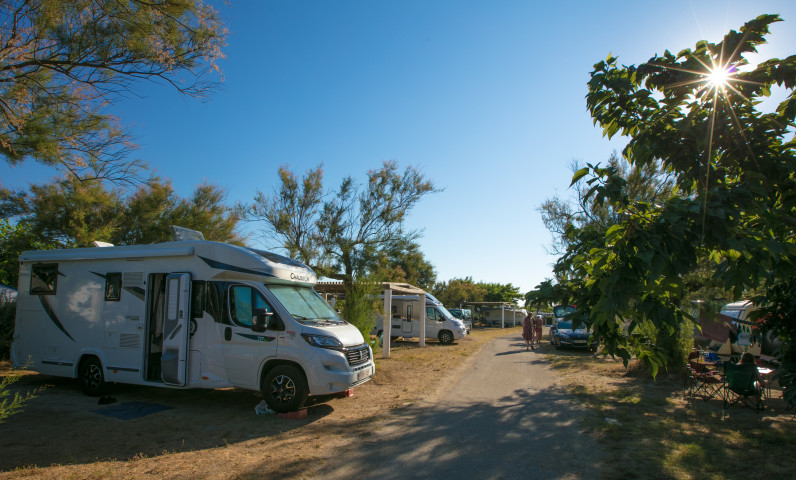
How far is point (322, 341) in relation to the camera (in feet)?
24.5

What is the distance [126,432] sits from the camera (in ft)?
20.9

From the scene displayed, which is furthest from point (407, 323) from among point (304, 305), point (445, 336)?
point (304, 305)

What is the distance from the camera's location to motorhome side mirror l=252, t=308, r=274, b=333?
7477mm

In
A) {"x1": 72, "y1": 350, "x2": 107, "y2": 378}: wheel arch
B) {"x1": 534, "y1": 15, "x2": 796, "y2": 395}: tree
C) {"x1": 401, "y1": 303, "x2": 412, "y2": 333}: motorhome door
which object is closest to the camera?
{"x1": 534, "y1": 15, "x2": 796, "y2": 395}: tree

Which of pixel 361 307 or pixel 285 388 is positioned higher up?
pixel 361 307

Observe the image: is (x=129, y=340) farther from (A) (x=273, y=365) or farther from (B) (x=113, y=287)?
(A) (x=273, y=365)

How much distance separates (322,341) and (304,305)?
114 centimetres

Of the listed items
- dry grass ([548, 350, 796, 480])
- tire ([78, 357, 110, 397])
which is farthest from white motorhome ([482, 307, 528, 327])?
tire ([78, 357, 110, 397])

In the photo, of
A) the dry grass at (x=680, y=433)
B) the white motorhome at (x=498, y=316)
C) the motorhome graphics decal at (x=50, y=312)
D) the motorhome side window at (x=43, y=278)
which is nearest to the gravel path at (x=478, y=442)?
the dry grass at (x=680, y=433)

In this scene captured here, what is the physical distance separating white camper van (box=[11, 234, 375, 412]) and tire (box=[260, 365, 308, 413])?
0.05 ft

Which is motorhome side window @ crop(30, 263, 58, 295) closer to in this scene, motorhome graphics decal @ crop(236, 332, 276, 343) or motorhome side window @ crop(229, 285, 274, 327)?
motorhome side window @ crop(229, 285, 274, 327)

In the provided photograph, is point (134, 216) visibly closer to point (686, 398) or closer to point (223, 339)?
point (223, 339)

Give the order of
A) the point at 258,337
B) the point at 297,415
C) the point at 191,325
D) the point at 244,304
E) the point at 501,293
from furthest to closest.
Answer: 1. the point at 501,293
2. the point at 191,325
3. the point at 244,304
4. the point at 258,337
5. the point at 297,415

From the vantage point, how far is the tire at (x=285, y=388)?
7.29m
